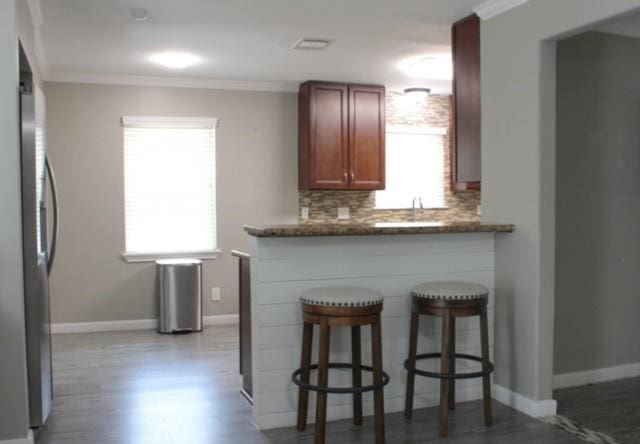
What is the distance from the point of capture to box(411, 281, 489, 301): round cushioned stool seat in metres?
3.10

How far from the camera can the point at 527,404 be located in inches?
134

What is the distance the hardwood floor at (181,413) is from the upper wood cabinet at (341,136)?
6.52ft

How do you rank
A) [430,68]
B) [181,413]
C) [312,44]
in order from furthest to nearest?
[430,68] → [312,44] → [181,413]

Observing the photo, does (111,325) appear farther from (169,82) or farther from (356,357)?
(356,357)

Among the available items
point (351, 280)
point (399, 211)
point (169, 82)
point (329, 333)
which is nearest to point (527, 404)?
point (351, 280)

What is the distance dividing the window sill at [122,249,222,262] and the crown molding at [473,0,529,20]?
336 cm

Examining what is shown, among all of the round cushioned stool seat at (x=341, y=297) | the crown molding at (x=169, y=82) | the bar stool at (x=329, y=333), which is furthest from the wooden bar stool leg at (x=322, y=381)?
the crown molding at (x=169, y=82)

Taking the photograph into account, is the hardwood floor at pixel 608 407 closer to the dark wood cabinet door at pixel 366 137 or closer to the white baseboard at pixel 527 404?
the white baseboard at pixel 527 404

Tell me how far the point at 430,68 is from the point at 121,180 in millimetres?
2895

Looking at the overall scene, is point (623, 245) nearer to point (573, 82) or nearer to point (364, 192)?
point (573, 82)

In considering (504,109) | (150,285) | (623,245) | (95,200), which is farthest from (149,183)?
(623,245)

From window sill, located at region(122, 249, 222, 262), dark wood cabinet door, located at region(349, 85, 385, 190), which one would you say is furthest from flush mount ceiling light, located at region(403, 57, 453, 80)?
window sill, located at region(122, 249, 222, 262)

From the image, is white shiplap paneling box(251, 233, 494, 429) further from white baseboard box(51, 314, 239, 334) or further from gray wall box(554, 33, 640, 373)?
white baseboard box(51, 314, 239, 334)

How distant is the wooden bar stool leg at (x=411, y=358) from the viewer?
3.28m
